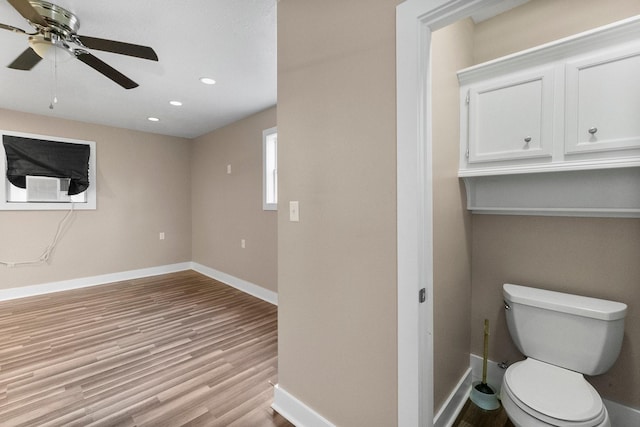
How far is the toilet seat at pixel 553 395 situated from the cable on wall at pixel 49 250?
5265mm

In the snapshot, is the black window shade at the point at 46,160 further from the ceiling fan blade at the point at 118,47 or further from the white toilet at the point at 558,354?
the white toilet at the point at 558,354

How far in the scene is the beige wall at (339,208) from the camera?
1.21 metres

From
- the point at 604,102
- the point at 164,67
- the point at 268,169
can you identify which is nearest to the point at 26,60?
the point at 164,67

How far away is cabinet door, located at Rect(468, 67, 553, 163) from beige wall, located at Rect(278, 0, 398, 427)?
0.88 meters

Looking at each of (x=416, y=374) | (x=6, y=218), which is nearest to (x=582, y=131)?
(x=416, y=374)

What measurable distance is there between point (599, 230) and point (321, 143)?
5.22 ft

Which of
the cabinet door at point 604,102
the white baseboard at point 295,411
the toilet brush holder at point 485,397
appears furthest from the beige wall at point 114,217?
the cabinet door at point 604,102

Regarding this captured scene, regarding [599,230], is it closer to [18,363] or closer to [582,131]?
[582,131]

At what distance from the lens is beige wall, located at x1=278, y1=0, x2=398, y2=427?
121 centimetres

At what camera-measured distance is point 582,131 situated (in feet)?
4.65

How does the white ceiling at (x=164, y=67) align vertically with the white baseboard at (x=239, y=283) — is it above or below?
above

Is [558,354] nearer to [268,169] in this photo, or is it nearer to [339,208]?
[339,208]

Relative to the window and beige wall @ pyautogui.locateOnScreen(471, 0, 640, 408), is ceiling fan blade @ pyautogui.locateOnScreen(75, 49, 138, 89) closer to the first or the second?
the window

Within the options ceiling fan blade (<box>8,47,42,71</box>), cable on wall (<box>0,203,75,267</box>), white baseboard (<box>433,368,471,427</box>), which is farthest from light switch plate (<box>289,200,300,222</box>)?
cable on wall (<box>0,203,75,267</box>)
